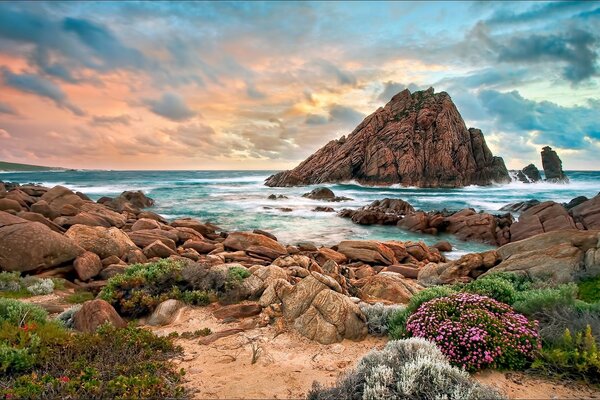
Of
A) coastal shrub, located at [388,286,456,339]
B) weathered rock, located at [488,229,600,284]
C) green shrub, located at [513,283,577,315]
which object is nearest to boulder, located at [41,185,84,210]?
coastal shrub, located at [388,286,456,339]

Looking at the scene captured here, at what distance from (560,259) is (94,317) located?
13.1 m

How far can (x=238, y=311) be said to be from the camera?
27.9 feet

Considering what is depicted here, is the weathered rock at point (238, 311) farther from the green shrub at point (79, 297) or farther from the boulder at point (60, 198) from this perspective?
the boulder at point (60, 198)

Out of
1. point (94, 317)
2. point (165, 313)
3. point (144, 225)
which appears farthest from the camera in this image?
point (144, 225)

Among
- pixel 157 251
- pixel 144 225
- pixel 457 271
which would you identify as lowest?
pixel 457 271

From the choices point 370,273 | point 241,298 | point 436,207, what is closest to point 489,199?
point 436,207

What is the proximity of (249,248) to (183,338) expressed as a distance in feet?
32.0

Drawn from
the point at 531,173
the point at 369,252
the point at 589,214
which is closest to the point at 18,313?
the point at 369,252

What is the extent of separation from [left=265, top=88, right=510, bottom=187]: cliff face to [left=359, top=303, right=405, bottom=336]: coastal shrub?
72.8 meters

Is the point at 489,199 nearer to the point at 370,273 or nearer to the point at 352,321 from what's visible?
the point at 370,273

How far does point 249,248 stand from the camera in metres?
17.0

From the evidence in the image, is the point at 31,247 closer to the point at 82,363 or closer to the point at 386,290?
the point at 82,363

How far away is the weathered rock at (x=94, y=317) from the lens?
24.1 feet

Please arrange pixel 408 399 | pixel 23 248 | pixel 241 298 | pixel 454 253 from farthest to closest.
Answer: pixel 454 253 → pixel 23 248 → pixel 241 298 → pixel 408 399
